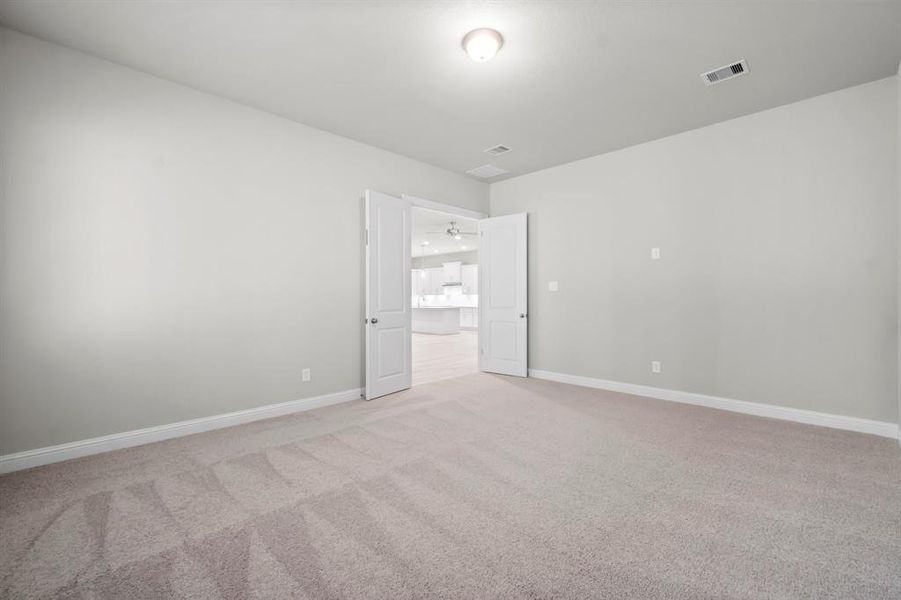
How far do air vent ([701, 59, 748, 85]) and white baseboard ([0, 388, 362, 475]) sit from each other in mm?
4438

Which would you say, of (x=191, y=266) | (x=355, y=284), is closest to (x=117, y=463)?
(x=191, y=266)

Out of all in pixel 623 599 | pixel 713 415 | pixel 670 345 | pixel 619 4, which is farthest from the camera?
pixel 670 345

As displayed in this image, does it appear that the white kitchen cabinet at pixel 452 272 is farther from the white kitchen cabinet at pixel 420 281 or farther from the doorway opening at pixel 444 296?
the white kitchen cabinet at pixel 420 281

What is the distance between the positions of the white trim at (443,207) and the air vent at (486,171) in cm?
51

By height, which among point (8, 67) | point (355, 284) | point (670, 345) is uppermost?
point (8, 67)

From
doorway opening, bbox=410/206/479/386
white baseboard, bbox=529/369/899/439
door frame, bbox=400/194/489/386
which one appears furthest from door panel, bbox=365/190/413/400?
white baseboard, bbox=529/369/899/439

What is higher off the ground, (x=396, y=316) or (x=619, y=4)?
(x=619, y=4)

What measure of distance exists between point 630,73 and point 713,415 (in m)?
3.14

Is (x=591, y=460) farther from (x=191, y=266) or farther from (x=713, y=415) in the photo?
(x=191, y=266)

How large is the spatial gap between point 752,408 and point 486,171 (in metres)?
4.09

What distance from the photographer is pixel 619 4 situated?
236 centimetres

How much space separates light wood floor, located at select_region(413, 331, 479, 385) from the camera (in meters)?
5.70

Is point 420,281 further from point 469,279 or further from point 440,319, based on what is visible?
point 440,319

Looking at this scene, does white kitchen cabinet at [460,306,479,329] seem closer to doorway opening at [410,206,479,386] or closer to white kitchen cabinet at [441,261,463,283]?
doorway opening at [410,206,479,386]
